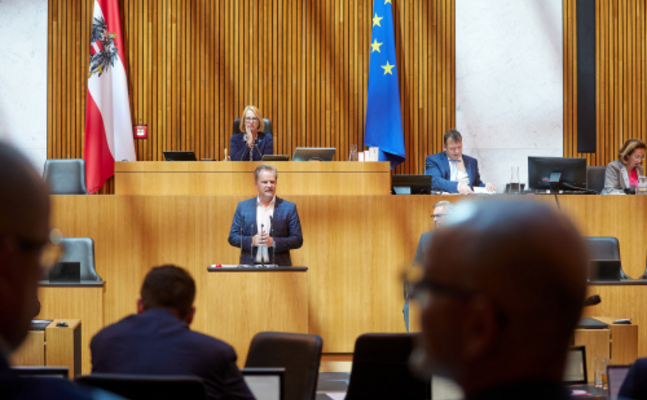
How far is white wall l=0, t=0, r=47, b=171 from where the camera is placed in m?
9.63

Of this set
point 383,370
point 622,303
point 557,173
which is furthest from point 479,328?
point 557,173

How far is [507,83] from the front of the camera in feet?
32.6

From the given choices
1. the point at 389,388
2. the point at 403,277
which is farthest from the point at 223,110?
the point at 403,277

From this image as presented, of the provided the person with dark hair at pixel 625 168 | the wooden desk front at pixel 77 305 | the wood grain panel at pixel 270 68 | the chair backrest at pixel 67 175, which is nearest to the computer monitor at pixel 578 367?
the wooden desk front at pixel 77 305

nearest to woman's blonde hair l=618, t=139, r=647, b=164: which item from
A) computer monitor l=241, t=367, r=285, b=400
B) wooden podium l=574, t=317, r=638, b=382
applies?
wooden podium l=574, t=317, r=638, b=382

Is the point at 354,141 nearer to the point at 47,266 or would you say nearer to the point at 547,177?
the point at 547,177

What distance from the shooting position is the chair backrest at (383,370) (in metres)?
3.03

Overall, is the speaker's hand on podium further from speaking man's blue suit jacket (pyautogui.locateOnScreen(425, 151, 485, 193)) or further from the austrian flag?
the austrian flag

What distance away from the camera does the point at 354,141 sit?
9.97 meters

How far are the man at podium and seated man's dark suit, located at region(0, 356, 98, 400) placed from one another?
17.7 ft

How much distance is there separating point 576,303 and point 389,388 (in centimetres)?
222

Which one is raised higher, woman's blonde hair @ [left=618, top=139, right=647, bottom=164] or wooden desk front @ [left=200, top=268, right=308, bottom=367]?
woman's blonde hair @ [left=618, top=139, right=647, bottom=164]

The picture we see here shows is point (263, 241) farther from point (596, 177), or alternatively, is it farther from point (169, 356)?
point (596, 177)

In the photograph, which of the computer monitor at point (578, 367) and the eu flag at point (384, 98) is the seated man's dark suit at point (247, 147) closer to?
the eu flag at point (384, 98)
